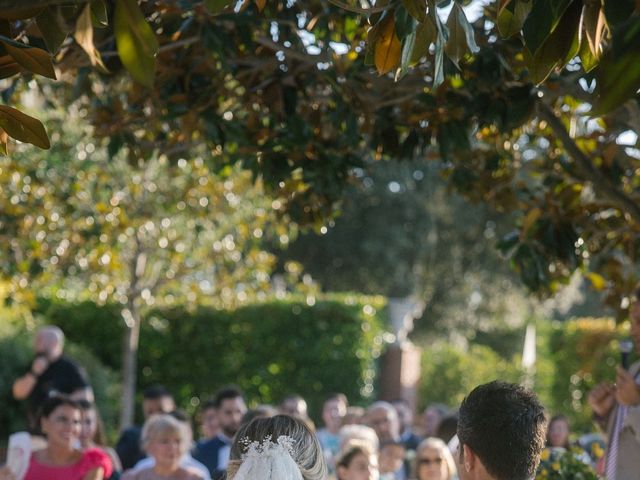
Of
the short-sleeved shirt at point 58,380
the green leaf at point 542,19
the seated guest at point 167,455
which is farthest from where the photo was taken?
the short-sleeved shirt at point 58,380

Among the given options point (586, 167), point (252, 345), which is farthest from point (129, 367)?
point (586, 167)

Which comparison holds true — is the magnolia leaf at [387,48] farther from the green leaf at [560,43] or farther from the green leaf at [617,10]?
the green leaf at [617,10]

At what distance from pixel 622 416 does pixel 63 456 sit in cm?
356

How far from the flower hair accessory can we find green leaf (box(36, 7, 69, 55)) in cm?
208

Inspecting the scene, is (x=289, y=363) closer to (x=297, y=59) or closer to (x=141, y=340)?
(x=141, y=340)

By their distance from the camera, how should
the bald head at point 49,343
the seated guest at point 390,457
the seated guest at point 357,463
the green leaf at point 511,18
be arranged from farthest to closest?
1. the bald head at point 49,343
2. the seated guest at point 390,457
3. the seated guest at point 357,463
4. the green leaf at point 511,18

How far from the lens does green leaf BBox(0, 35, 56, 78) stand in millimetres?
2803

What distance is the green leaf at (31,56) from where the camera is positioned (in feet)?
9.20

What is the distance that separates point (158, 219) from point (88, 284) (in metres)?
1.35

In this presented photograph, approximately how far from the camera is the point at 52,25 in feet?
9.63

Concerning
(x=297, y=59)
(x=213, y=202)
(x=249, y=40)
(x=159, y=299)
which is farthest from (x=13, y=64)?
(x=159, y=299)

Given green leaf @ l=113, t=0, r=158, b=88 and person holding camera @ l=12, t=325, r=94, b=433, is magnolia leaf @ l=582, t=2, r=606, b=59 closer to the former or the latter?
green leaf @ l=113, t=0, r=158, b=88

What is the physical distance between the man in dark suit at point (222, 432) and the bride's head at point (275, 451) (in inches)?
186

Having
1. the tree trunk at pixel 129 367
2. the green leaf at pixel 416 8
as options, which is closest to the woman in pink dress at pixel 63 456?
the green leaf at pixel 416 8
